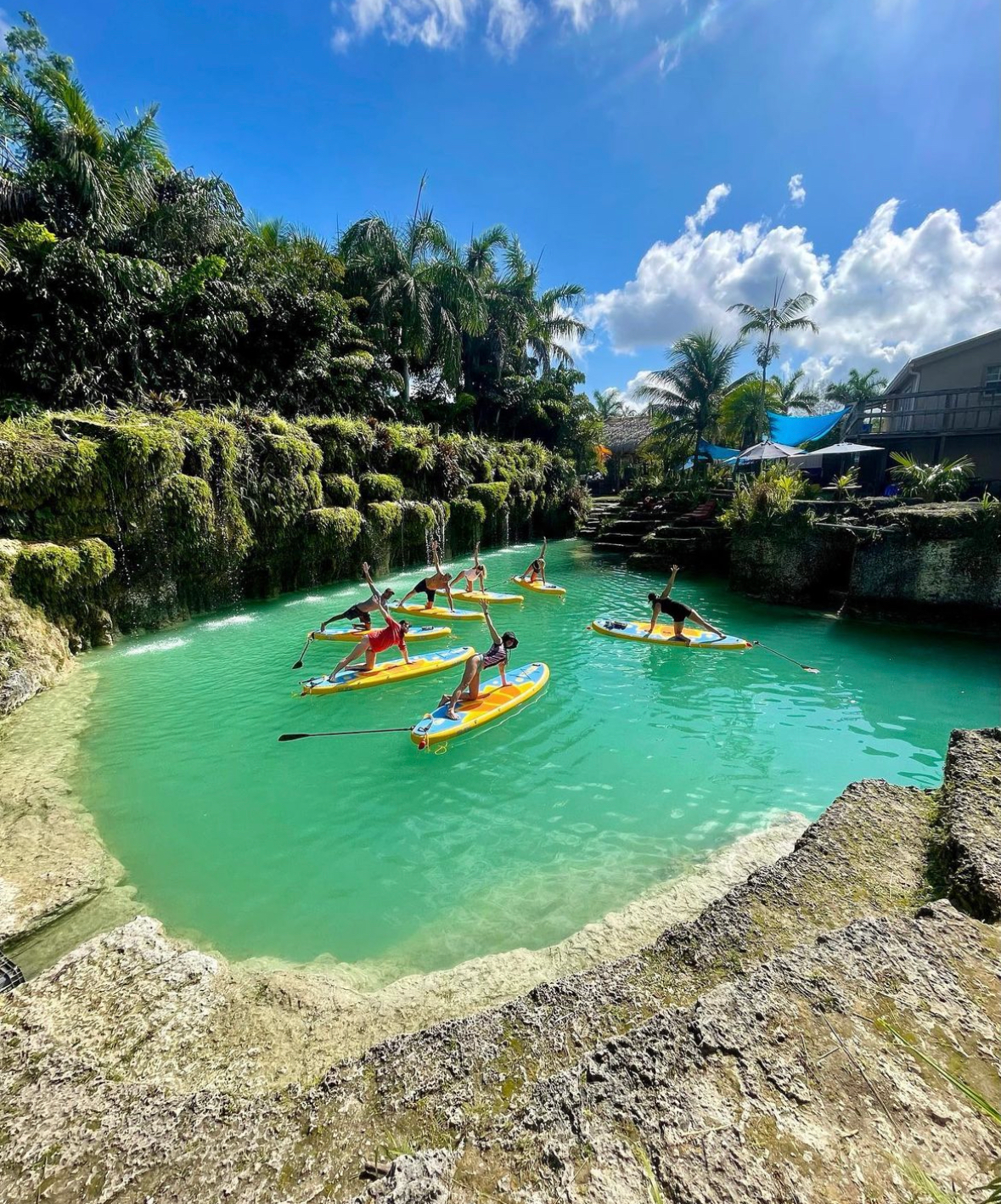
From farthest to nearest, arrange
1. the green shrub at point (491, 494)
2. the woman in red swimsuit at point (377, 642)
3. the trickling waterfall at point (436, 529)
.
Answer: the green shrub at point (491, 494), the trickling waterfall at point (436, 529), the woman in red swimsuit at point (377, 642)

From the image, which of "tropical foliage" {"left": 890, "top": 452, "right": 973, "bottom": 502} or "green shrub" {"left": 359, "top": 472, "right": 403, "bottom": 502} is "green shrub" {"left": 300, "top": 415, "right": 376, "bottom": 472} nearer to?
"green shrub" {"left": 359, "top": 472, "right": 403, "bottom": 502}

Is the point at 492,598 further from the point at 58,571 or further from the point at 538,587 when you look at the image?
the point at 58,571

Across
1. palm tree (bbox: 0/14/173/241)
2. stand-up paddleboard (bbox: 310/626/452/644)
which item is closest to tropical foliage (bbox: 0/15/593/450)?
palm tree (bbox: 0/14/173/241)

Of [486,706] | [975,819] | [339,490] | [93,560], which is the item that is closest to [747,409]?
[339,490]

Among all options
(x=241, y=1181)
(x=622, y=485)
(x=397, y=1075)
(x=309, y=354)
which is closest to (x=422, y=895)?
(x=397, y=1075)

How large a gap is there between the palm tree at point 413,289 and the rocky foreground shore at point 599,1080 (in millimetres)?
25301

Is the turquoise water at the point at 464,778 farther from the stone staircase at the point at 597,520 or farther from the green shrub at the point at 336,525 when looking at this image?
the stone staircase at the point at 597,520

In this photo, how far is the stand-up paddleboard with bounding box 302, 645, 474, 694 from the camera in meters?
9.00

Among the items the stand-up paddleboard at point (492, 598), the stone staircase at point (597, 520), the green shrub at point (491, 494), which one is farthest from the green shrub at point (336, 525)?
the stone staircase at point (597, 520)

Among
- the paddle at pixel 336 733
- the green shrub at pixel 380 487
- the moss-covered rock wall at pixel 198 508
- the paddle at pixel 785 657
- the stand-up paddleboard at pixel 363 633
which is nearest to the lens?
the paddle at pixel 336 733

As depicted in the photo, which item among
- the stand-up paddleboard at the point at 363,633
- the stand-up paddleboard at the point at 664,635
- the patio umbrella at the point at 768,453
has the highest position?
the patio umbrella at the point at 768,453

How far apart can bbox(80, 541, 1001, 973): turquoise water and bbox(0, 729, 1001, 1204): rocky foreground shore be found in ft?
4.63

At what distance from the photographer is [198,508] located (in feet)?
41.6

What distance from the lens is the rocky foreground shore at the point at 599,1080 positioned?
6.04 ft
